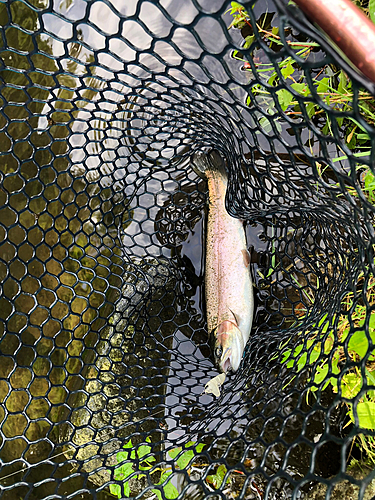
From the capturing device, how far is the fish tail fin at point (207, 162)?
2.39 meters

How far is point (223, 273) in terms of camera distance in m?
2.42

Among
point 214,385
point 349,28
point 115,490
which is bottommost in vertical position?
point 115,490

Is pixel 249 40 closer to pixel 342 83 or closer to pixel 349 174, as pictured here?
pixel 342 83

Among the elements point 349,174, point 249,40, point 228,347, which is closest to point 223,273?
point 228,347

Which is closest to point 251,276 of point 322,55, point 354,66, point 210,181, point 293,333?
point 293,333

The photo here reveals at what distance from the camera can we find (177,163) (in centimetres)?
266

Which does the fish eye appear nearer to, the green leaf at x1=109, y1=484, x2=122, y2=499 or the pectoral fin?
the pectoral fin

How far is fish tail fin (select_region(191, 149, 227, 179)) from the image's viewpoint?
239cm

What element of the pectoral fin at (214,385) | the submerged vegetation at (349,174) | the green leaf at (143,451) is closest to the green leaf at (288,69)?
the submerged vegetation at (349,174)

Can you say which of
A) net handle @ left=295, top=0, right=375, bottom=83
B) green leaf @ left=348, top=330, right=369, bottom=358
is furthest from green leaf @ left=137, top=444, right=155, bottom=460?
net handle @ left=295, top=0, right=375, bottom=83

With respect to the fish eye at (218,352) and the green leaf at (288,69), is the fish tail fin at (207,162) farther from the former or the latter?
the fish eye at (218,352)

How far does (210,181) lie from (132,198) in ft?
1.90

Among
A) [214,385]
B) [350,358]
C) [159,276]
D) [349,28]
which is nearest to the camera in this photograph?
[349,28]

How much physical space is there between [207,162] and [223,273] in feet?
2.36
